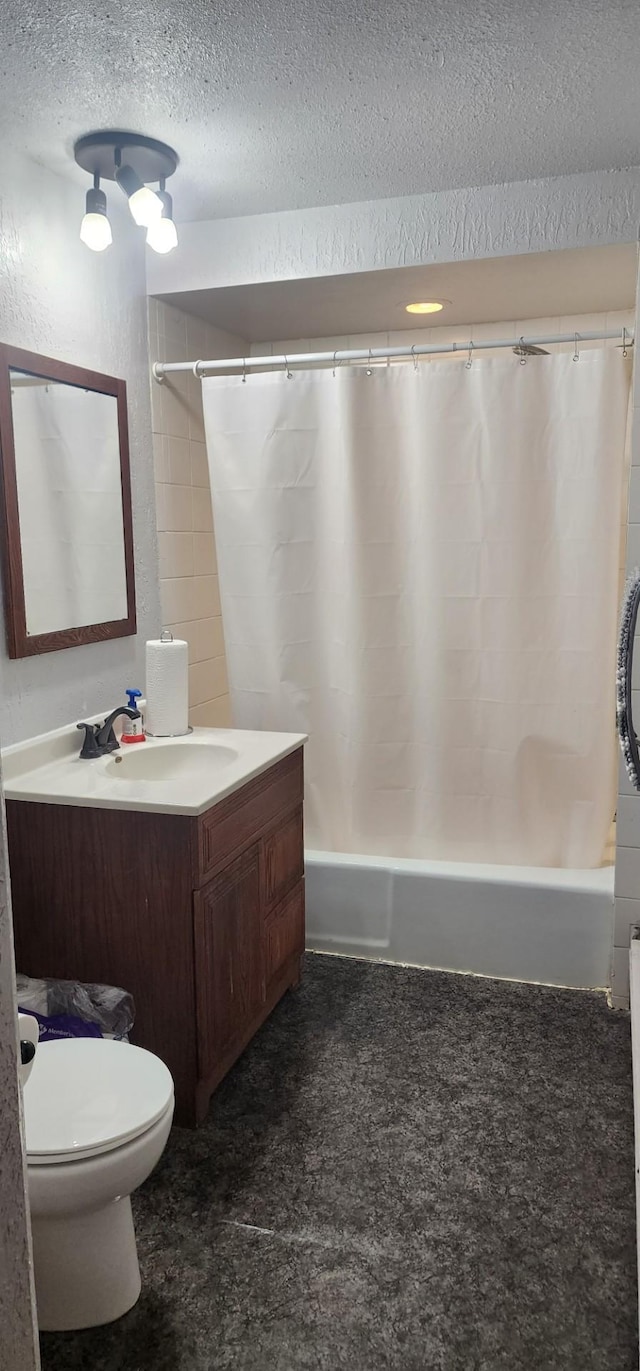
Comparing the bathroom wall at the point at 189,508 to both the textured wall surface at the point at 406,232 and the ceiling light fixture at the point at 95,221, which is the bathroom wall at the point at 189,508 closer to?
the textured wall surface at the point at 406,232

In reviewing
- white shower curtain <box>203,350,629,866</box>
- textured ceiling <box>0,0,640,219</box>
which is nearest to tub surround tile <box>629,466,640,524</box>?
white shower curtain <box>203,350,629,866</box>

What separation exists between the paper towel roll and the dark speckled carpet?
2.83 ft

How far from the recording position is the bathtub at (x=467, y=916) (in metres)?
2.68

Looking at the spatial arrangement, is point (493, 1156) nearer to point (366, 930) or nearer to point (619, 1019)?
point (619, 1019)

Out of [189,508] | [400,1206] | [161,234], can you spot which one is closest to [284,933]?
[400,1206]

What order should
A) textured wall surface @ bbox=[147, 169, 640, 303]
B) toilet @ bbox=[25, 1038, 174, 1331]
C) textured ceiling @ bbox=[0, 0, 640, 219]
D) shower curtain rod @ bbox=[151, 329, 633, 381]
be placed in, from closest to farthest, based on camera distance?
toilet @ bbox=[25, 1038, 174, 1331] → textured ceiling @ bbox=[0, 0, 640, 219] → textured wall surface @ bbox=[147, 169, 640, 303] → shower curtain rod @ bbox=[151, 329, 633, 381]

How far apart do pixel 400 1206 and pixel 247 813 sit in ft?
2.93

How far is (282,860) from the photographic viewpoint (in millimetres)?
2537

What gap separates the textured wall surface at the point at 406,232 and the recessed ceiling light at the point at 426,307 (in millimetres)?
361

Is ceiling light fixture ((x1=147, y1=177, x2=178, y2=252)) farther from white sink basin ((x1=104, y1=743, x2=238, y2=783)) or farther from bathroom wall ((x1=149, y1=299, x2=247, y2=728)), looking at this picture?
white sink basin ((x1=104, y1=743, x2=238, y2=783))

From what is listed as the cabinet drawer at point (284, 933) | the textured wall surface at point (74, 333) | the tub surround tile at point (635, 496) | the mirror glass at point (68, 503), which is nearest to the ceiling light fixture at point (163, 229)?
the textured wall surface at point (74, 333)

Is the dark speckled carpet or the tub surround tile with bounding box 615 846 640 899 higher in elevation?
the tub surround tile with bounding box 615 846 640 899

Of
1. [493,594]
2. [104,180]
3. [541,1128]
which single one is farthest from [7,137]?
[541,1128]

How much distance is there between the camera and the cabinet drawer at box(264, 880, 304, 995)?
2.45m
